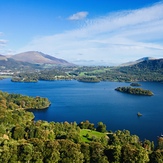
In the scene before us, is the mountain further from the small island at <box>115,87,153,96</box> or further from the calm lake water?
the calm lake water

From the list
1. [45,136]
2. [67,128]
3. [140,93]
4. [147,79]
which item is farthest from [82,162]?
[147,79]

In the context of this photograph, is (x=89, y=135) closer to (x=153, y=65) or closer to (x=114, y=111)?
(x=114, y=111)

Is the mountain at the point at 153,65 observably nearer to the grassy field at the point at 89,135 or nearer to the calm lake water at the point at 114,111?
the calm lake water at the point at 114,111

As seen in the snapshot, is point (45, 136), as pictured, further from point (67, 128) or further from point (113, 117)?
point (113, 117)

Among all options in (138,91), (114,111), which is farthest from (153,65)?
(114,111)

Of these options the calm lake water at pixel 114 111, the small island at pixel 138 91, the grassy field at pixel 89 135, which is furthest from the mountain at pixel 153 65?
the grassy field at pixel 89 135

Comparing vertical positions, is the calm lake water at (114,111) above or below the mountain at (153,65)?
below

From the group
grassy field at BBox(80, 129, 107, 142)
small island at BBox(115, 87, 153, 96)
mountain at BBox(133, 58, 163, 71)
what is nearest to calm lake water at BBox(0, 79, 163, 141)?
small island at BBox(115, 87, 153, 96)

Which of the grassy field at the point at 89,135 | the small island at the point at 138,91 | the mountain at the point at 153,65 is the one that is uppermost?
the mountain at the point at 153,65
